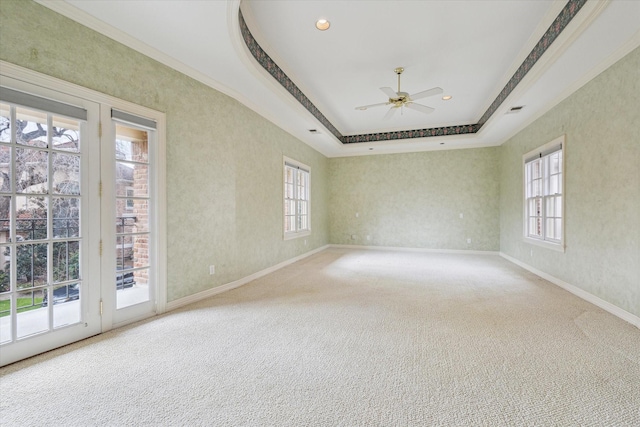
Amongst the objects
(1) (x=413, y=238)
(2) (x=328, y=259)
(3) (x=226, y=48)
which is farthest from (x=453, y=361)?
(1) (x=413, y=238)

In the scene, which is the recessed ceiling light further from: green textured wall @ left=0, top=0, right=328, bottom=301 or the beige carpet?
the beige carpet

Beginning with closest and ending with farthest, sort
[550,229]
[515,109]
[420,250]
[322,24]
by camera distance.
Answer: [322,24]
[515,109]
[550,229]
[420,250]

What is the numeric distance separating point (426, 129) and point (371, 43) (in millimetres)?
4044

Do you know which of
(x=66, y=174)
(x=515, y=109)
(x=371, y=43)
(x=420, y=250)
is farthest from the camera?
(x=420, y=250)

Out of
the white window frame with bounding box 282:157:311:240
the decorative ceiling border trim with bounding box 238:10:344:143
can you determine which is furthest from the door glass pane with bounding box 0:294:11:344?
the white window frame with bounding box 282:157:311:240

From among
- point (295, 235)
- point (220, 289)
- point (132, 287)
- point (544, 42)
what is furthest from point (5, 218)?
point (544, 42)

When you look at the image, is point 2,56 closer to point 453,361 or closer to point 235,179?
A: point 235,179

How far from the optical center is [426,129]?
6.84 m

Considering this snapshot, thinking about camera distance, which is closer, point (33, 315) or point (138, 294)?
point (33, 315)

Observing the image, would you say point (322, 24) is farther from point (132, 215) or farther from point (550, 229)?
point (550, 229)

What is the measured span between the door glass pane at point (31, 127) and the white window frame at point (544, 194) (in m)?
6.01

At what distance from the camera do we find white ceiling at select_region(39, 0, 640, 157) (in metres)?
2.40

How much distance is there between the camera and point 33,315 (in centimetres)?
219

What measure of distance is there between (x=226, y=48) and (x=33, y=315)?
2888 mm
